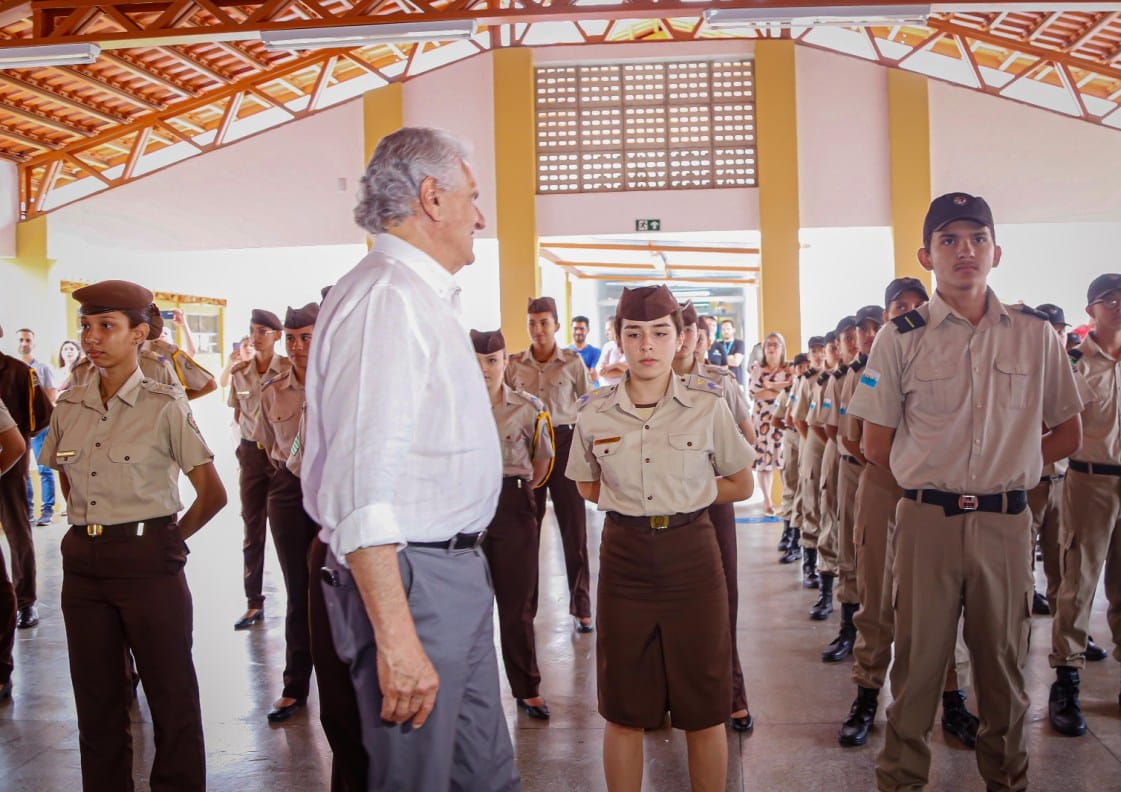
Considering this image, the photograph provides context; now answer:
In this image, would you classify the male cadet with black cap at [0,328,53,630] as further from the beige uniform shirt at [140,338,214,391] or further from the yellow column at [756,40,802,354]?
the yellow column at [756,40,802,354]

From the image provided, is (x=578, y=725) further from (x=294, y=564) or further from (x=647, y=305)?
(x=647, y=305)

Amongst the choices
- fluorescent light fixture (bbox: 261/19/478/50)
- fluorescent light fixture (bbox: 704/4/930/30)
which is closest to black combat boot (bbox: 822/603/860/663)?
fluorescent light fixture (bbox: 704/4/930/30)

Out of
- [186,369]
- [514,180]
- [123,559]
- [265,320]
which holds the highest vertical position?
[514,180]

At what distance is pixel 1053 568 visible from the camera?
4594mm

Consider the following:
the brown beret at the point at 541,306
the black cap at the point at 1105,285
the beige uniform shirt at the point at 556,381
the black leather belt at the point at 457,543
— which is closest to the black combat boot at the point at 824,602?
the beige uniform shirt at the point at 556,381

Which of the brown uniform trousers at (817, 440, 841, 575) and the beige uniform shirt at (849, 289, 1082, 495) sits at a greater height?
the beige uniform shirt at (849, 289, 1082, 495)

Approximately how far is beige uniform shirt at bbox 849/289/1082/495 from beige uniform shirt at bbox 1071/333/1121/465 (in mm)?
1234

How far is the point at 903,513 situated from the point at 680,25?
9.84 meters

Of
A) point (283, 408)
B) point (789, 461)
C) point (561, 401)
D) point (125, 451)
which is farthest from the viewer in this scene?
point (789, 461)

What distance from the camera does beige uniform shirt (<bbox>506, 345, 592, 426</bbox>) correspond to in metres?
5.79

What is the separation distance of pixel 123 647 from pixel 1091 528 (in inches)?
141

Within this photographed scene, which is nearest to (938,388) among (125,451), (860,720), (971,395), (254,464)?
(971,395)

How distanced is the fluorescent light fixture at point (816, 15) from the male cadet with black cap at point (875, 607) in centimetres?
342

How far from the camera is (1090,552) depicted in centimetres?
372
